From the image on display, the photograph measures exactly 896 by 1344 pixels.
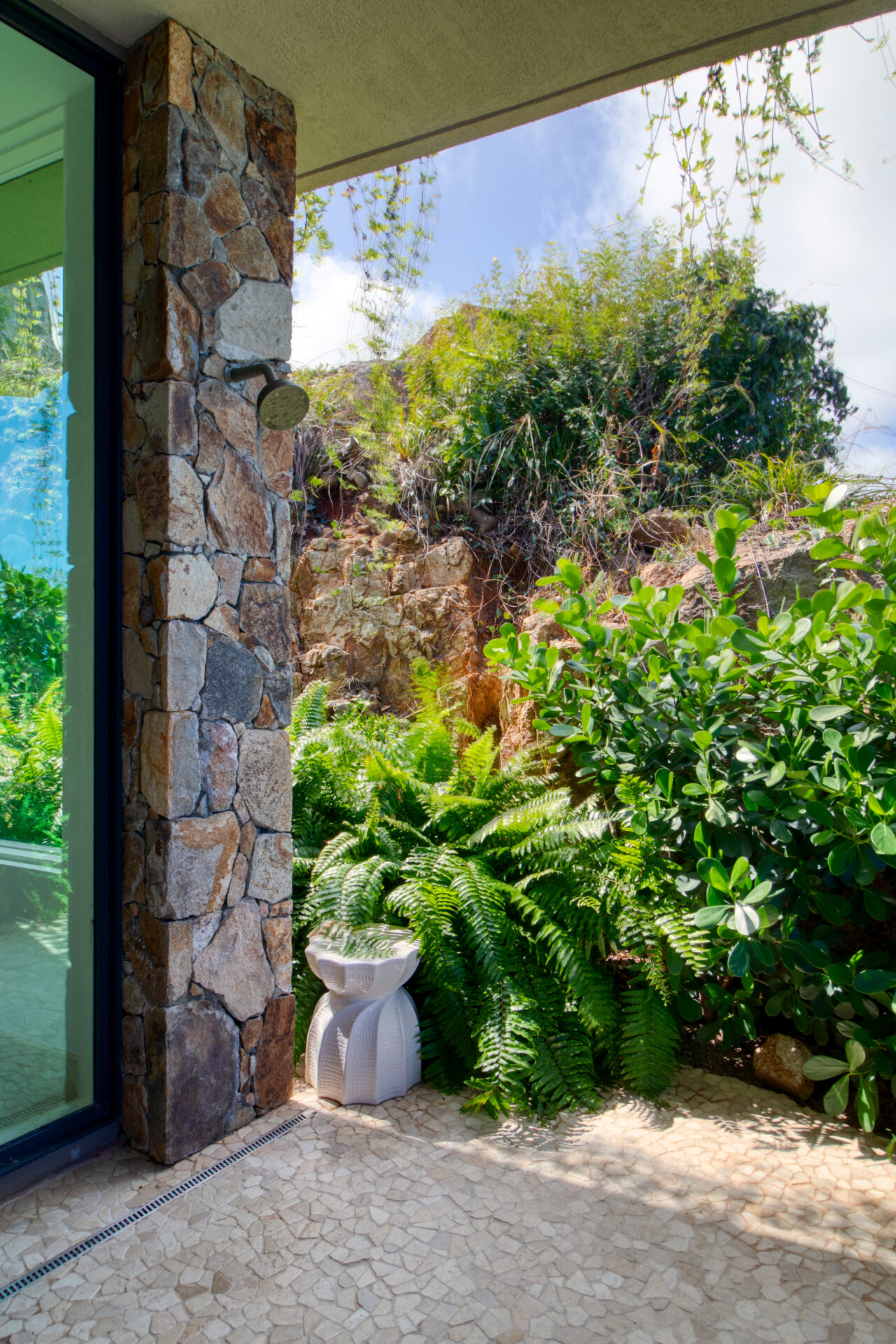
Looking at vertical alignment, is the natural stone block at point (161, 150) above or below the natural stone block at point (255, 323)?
above

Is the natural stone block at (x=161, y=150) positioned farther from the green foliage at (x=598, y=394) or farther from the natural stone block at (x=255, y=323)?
the green foliage at (x=598, y=394)

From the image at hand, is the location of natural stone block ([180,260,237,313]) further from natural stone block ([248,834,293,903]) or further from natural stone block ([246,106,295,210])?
A: natural stone block ([248,834,293,903])

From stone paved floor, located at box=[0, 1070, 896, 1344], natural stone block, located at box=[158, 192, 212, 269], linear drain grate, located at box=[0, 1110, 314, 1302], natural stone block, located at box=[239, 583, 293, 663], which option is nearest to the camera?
stone paved floor, located at box=[0, 1070, 896, 1344]

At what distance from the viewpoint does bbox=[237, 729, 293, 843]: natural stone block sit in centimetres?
202

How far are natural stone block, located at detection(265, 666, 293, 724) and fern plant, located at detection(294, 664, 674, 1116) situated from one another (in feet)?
1.81

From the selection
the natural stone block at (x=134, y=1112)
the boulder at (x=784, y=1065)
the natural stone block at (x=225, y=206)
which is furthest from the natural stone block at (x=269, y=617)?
the boulder at (x=784, y=1065)

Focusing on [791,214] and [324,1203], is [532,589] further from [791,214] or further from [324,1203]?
[324,1203]

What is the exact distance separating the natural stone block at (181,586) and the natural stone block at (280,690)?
0.28 meters

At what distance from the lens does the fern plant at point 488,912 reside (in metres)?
2.09

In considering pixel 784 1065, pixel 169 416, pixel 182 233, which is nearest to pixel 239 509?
pixel 169 416

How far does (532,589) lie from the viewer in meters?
4.16

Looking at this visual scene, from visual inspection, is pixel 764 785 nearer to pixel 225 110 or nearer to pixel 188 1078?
pixel 188 1078

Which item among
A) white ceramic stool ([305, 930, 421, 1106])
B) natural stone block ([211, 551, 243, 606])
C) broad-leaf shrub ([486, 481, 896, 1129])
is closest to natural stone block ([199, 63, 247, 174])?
natural stone block ([211, 551, 243, 606])

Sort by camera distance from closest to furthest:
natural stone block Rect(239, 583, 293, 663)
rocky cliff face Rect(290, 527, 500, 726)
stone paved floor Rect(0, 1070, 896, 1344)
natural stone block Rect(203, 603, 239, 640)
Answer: stone paved floor Rect(0, 1070, 896, 1344), natural stone block Rect(203, 603, 239, 640), natural stone block Rect(239, 583, 293, 663), rocky cliff face Rect(290, 527, 500, 726)
